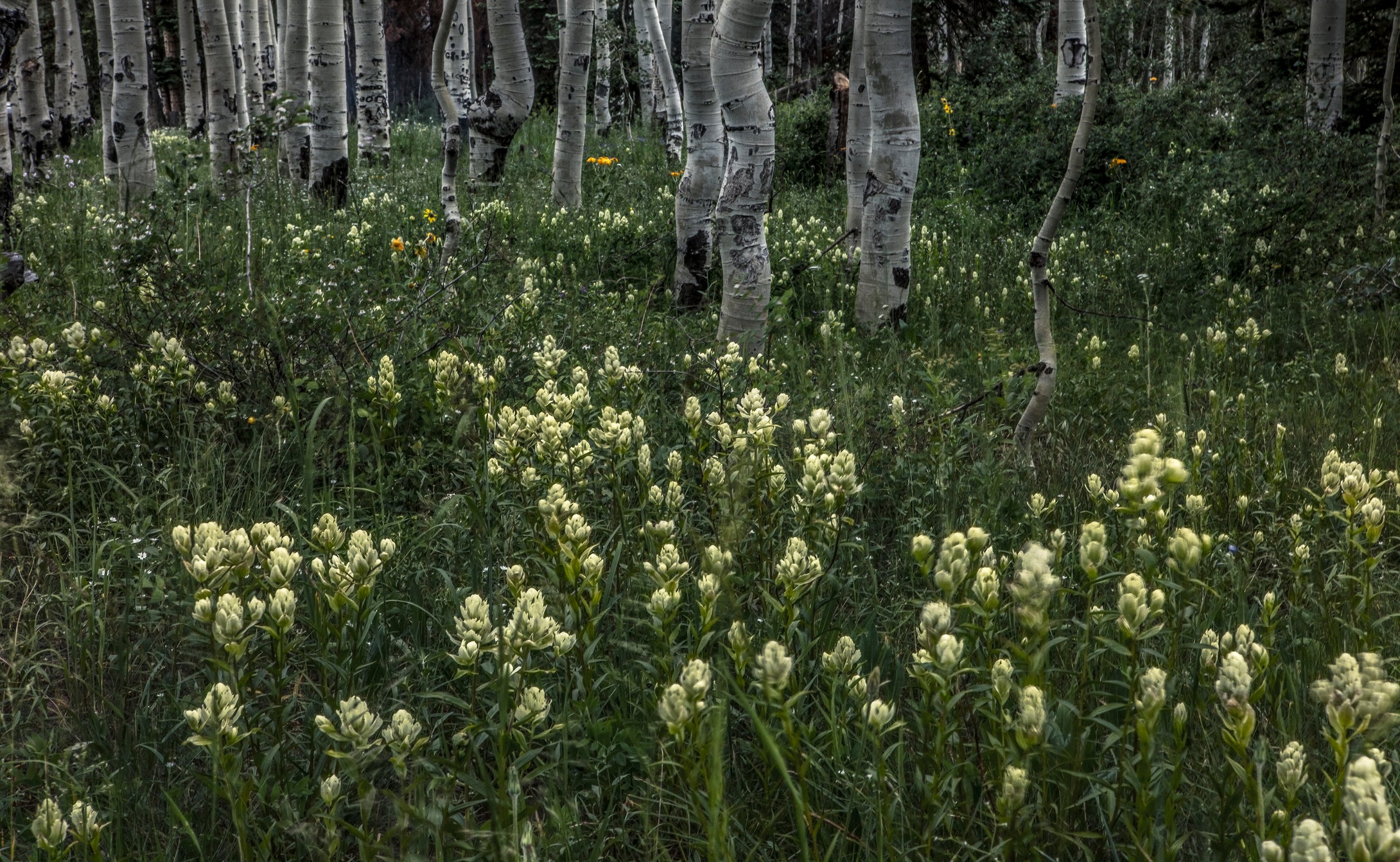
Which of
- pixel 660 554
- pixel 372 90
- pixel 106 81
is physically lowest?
pixel 660 554

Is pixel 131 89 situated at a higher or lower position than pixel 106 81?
lower

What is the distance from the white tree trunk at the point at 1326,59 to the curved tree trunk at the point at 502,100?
960cm

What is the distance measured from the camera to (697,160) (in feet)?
24.0

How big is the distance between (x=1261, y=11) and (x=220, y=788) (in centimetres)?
1745

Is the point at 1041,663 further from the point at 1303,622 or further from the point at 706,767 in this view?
the point at 1303,622

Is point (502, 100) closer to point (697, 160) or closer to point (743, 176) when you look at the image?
point (697, 160)

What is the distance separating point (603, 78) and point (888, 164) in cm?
1337

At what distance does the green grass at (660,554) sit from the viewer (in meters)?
1.88

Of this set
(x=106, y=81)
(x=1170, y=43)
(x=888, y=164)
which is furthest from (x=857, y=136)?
(x=1170, y=43)

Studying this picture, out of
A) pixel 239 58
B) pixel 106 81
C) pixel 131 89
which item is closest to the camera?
pixel 131 89

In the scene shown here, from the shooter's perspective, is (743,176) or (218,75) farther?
(218,75)

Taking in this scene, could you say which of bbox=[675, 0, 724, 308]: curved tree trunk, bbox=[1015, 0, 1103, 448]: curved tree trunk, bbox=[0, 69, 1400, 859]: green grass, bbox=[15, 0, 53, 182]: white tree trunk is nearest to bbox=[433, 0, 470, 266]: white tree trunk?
bbox=[0, 69, 1400, 859]: green grass

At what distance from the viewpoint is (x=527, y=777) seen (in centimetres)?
180

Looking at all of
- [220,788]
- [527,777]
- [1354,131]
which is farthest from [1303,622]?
[1354,131]
